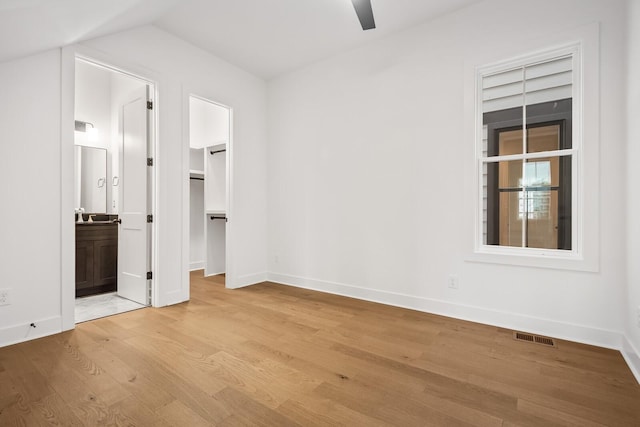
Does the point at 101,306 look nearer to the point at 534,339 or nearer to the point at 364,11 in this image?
the point at 364,11

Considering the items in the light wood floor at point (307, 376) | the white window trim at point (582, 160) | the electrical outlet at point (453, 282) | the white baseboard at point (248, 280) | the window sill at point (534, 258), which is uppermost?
the white window trim at point (582, 160)

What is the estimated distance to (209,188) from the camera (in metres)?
4.99

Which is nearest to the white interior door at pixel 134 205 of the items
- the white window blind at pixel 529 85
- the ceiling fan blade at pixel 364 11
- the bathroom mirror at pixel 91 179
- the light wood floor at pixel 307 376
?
the light wood floor at pixel 307 376

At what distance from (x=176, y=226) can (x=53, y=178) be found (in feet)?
3.89

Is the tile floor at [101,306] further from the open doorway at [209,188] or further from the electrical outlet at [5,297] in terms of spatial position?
the open doorway at [209,188]

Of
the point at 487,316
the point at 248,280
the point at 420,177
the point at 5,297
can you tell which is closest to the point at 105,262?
the point at 5,297

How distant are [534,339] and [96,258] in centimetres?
484

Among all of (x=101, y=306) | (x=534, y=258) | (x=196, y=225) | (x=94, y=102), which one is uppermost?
(x=94, y=102)

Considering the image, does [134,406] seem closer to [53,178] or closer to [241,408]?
[241,408]

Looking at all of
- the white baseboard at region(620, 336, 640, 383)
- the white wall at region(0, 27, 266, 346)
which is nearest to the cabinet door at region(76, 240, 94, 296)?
the white wall at region(0, 27, 266, 346)

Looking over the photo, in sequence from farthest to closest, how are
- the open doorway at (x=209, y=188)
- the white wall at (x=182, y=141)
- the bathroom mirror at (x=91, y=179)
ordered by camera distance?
the open doorway at (x=209, y=188) < the bathroom mirror at (x=91, y=179) < the white wall at (x=182, y=141)

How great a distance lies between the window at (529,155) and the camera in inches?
103

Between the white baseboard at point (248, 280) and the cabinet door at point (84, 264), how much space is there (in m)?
1.69

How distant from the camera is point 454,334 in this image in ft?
8.55
